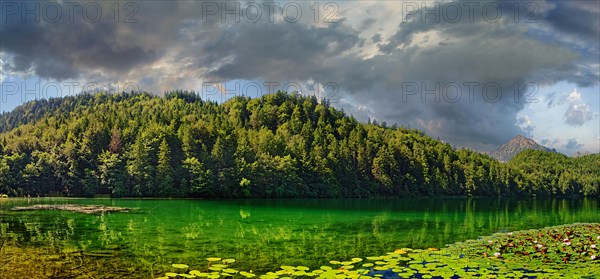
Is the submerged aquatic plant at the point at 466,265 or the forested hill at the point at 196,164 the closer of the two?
the submerged aquatic plant at the point at 466,265

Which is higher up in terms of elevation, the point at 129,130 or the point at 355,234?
the point at 129,130

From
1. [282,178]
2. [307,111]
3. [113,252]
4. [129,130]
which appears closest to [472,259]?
[113,252]

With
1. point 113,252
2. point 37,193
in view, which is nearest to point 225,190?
point 37,193

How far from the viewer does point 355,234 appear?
31328mm

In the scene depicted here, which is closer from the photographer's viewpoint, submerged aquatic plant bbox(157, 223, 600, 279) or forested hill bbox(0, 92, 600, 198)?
submerged aquatic plant bbox(157, 223, 600, 279)

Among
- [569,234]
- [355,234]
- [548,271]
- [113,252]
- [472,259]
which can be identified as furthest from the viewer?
[355,234]

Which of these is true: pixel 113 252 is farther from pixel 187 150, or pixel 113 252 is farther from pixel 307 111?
pixel 307 111

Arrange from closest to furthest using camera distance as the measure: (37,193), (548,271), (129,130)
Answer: (548,271)
(37,193)
(129,130)

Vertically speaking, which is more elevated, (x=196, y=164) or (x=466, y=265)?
(x=196, y=164)

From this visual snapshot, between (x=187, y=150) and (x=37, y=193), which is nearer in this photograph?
(x=37, y=193)

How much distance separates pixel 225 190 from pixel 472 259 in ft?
295

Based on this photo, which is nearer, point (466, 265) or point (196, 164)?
point (466, 265)

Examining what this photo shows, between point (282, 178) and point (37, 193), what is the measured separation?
185 ft

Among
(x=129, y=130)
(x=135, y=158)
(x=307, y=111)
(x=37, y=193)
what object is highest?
(x=307, y=111)
